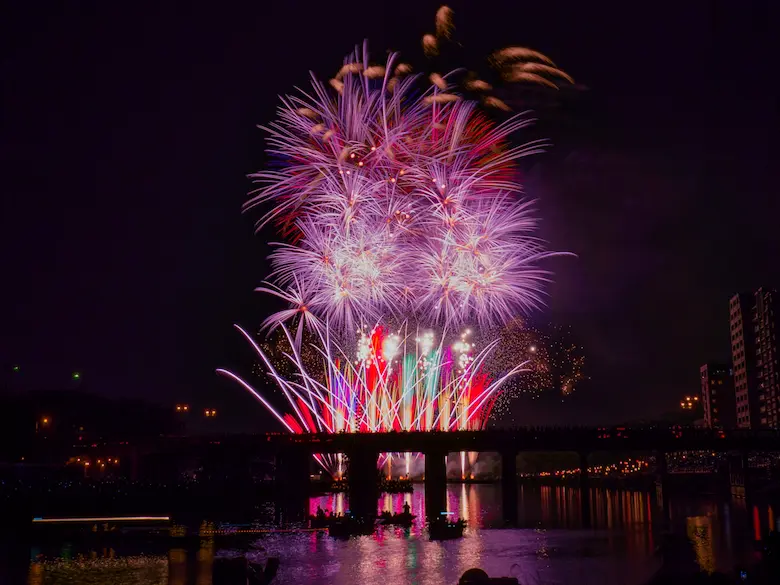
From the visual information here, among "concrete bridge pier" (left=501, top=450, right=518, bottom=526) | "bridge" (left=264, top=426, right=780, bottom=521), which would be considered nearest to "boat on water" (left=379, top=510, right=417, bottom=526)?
"bridge" (left=264, top=426, right=780, bottom=521)

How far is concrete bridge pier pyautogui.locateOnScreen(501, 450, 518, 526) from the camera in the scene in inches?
4140

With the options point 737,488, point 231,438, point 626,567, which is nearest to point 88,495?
point 231,438

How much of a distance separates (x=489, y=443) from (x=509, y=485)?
31.3ft

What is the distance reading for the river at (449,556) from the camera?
52531 mm

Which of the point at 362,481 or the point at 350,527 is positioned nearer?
the point at 350,527

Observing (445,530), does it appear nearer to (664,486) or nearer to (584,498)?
(584,498)

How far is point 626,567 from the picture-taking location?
191 feet

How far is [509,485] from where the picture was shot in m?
111

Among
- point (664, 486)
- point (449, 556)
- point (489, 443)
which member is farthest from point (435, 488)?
point (449, 556)

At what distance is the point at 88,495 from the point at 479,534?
4169 cm

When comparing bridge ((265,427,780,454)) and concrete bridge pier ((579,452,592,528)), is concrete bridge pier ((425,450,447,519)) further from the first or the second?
concrete bridge pier ((579,452,592,528))

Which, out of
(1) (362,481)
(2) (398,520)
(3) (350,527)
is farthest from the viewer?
(1) (362,481)

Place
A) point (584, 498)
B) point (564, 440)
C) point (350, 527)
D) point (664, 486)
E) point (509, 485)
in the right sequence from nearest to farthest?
1. point (350, 527)
2. point (564, 440)
3. point (509, 485)
4. point (584, 498)
5. point (664, 486)

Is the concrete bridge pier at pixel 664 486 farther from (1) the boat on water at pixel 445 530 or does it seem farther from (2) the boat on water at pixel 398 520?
(1) the boat on water at pixel 445 530
